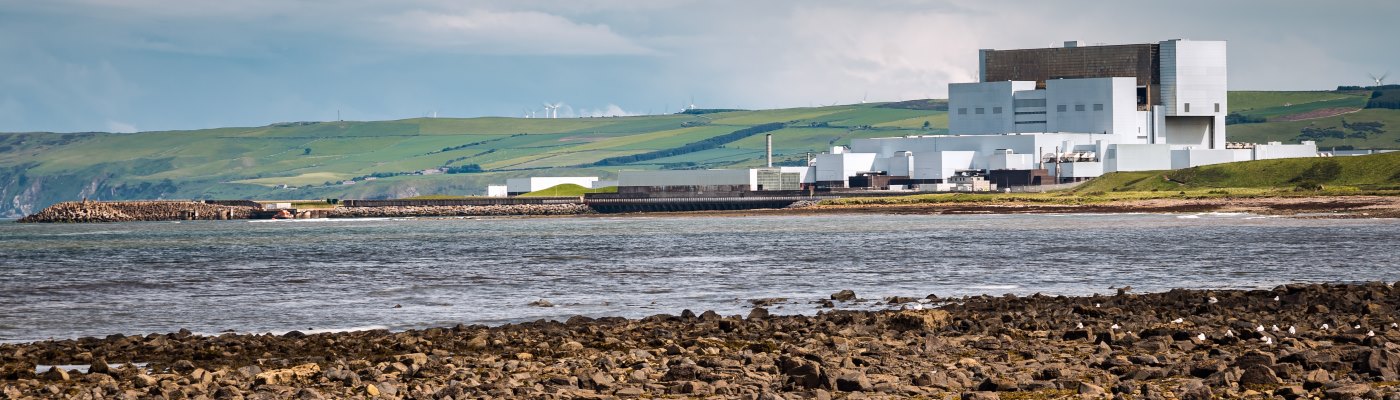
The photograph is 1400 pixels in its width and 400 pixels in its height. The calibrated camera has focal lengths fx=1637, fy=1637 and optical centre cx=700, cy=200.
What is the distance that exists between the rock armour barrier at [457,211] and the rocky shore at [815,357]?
119m

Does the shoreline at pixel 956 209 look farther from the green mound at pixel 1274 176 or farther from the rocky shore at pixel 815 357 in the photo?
the rocky shore at pixel 815 357

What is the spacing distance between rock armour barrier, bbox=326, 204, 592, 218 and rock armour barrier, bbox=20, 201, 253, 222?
9701 millimetres

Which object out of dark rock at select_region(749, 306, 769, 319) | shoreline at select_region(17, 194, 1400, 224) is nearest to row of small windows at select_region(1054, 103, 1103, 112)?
shoreline at select_region(17, 194, 1400, 224)

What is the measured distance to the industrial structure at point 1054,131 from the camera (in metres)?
137

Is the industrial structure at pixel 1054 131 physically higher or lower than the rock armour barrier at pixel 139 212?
higher

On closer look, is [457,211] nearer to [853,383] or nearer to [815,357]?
[815,357]

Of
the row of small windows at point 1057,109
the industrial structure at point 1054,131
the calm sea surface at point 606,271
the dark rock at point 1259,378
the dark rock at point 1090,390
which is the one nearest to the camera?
the dark rock at point 1090,390

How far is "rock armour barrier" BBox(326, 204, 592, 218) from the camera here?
146m

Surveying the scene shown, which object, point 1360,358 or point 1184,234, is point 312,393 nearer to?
point 1360,358

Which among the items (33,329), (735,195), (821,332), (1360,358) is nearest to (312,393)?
(821,332)

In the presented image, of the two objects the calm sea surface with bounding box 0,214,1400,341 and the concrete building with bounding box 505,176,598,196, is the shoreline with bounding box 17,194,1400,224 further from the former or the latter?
the concrete building with bounding box 505,176,598,196

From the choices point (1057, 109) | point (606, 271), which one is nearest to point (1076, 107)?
point (1057, 109)

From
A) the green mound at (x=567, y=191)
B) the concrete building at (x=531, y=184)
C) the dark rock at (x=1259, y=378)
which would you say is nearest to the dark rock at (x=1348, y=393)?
the dark rock at (x=1259, y=378)

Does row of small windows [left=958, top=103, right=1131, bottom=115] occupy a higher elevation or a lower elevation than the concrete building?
higher
